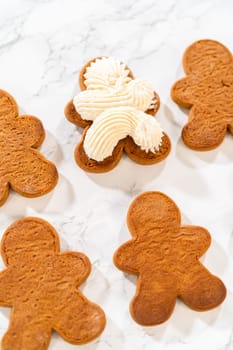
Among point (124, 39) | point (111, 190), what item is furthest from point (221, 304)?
point (124, 39)

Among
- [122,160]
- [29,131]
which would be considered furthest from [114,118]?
[29,131]

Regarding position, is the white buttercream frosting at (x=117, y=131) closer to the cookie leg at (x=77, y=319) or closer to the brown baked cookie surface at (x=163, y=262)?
the brown baked cookie surface at (x=163, y=262)

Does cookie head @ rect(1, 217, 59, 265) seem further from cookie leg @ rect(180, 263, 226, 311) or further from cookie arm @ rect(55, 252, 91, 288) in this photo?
cookie leg @ rect(180, 263, 226, 311)

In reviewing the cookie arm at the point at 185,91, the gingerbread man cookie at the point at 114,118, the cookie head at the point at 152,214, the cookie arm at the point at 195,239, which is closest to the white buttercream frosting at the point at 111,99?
the gingerbread man cookie at the point at 114,118

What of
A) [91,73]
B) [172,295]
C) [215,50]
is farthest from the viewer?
[215,50]

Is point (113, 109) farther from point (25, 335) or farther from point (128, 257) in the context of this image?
point (25, 335)

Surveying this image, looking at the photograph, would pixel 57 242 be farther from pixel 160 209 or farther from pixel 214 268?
pixel 214 268
